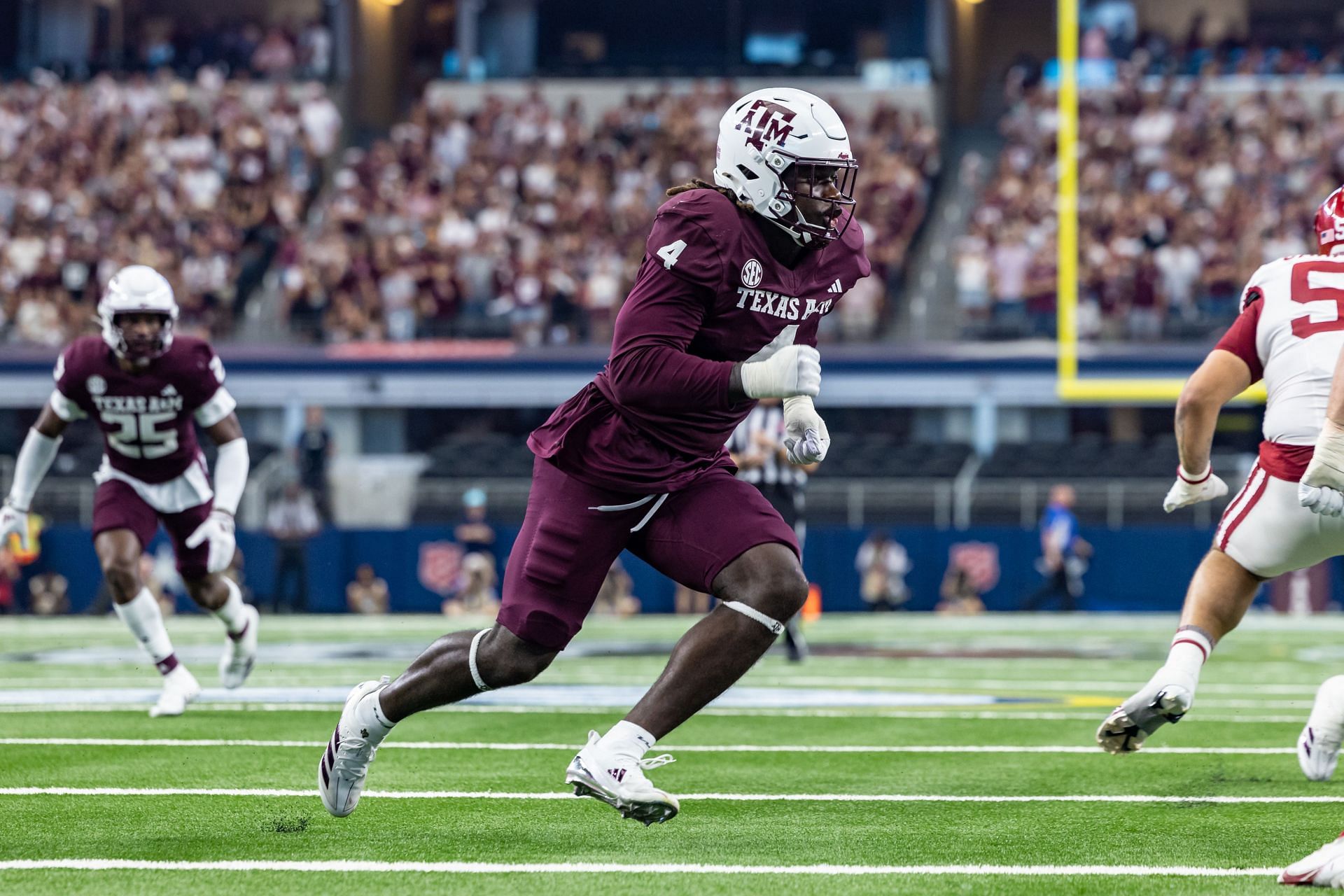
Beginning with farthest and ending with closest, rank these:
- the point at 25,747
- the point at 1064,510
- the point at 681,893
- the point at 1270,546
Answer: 1. the point at 1064,510
2. the point at 25,747
3. the point at 1270,546
4. the point at 681,893

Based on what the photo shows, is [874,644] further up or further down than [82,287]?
further down

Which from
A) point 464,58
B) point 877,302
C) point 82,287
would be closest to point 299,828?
point 877,302

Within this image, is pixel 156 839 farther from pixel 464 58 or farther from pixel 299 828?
pixel 464 58

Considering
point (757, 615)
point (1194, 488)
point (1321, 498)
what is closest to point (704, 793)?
point (757, 615)

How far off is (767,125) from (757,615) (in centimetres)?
120

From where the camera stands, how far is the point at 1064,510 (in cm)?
1600

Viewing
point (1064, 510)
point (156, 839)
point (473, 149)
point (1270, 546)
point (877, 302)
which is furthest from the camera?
point (473, 149)

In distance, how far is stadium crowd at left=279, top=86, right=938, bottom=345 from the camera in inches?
792

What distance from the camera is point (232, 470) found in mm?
7922

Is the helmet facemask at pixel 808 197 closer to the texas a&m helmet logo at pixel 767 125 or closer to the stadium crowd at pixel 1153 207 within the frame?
the texas a&m helmet logo at pixel 767 125

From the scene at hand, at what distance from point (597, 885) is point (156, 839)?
1.27 meters

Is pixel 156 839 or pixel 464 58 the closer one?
pixel 156 839

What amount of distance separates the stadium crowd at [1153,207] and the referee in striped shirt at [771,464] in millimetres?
8873

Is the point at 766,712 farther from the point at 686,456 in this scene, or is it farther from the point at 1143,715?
the point at 686,456
